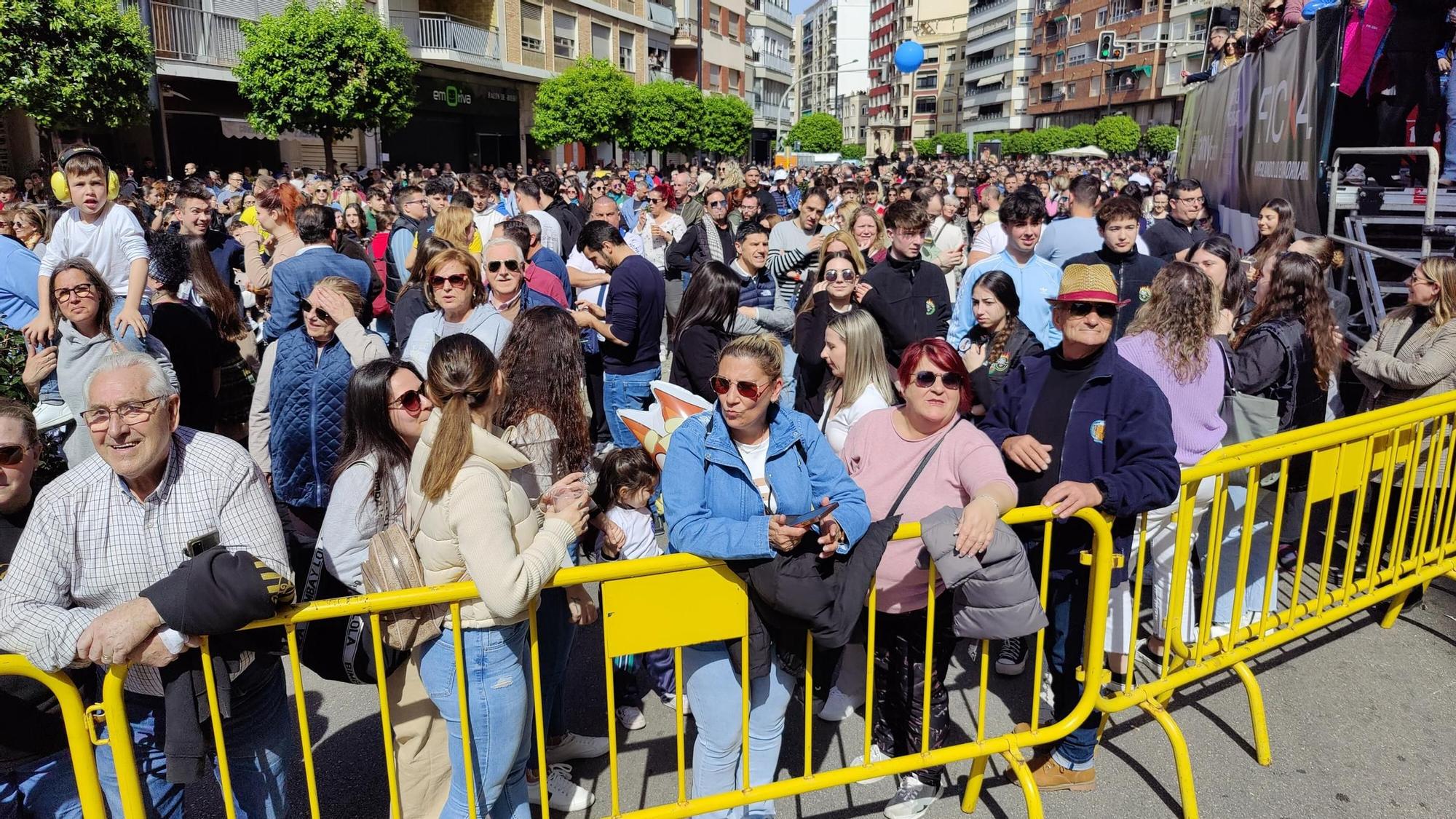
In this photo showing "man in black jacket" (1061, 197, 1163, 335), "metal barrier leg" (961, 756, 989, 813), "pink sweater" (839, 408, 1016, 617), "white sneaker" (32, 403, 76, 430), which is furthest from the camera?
"man in black jacket" (1061, 197, 1163, 335)

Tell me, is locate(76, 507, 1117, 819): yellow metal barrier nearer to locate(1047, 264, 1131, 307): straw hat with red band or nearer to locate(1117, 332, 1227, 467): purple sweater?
locate(1047, 264, 1131, 307): straw hat with red band

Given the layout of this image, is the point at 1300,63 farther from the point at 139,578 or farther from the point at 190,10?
the point at 190,10

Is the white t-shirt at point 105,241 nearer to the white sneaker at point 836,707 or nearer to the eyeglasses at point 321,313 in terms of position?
the eyeglasses at point 321,313

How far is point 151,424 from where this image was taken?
2.45 metres

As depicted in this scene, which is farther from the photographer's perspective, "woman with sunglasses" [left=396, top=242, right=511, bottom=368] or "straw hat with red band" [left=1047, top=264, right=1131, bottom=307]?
"woman with sunglasses" [left=396, top=242, right=511, bottom=368]

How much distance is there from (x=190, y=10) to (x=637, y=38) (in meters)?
21.9

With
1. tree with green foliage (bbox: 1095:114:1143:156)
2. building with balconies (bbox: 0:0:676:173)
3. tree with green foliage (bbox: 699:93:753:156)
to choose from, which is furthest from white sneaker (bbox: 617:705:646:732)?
tree with green foliage (bbox: 1095:114:1143:156)

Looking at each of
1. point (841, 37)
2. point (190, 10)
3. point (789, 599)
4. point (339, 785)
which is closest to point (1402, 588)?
point (789, 599)

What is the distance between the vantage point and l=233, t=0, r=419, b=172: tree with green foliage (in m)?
21.5

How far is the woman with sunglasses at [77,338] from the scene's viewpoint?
174 inches

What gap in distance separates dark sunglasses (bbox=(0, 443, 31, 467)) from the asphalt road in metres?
1.50

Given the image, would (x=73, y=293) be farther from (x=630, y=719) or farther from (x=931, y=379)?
(x=931, y=379)

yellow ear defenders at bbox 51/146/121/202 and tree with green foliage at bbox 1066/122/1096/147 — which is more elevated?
tree with green foliage at bbox 1066/122/1096/147

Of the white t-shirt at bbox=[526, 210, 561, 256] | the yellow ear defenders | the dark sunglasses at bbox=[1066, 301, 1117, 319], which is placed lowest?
the dark sunglasses at bbox=[1066, 301, 1117, 319]
